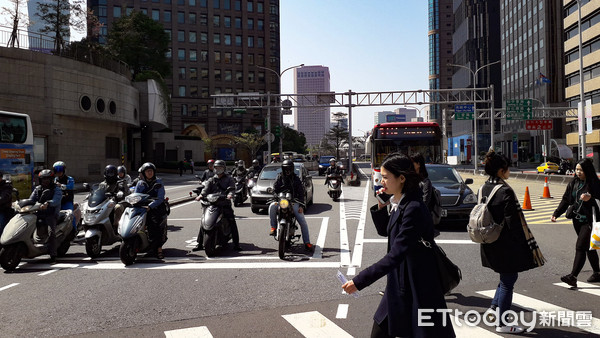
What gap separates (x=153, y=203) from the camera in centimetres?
817

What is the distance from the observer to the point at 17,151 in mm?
15102

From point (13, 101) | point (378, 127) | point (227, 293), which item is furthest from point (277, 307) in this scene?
point (13, 101)

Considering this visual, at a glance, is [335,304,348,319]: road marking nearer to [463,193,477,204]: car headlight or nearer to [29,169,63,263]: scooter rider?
[29,169,63,263]: scooter rider

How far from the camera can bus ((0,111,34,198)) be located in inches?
575

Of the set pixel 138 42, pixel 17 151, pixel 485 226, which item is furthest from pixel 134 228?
pixel 138 42

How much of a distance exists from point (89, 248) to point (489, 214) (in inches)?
262

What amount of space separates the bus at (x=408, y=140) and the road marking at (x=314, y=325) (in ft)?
47.9

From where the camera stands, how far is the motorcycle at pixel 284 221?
27.0ft

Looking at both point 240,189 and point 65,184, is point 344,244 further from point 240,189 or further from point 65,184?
point 240,189

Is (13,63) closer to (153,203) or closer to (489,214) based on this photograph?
(153,203)

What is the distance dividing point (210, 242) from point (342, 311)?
12.2ft

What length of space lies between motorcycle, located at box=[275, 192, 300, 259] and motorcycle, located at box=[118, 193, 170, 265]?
87.4 inches

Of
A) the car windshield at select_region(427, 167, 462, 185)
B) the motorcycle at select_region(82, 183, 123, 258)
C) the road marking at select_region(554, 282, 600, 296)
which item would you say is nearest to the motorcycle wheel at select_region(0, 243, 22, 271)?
the motorcycle at select_region(82, 183, 123, 258)

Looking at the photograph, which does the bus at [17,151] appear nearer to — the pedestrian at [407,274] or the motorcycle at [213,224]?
the motorcycle at [213,224]
